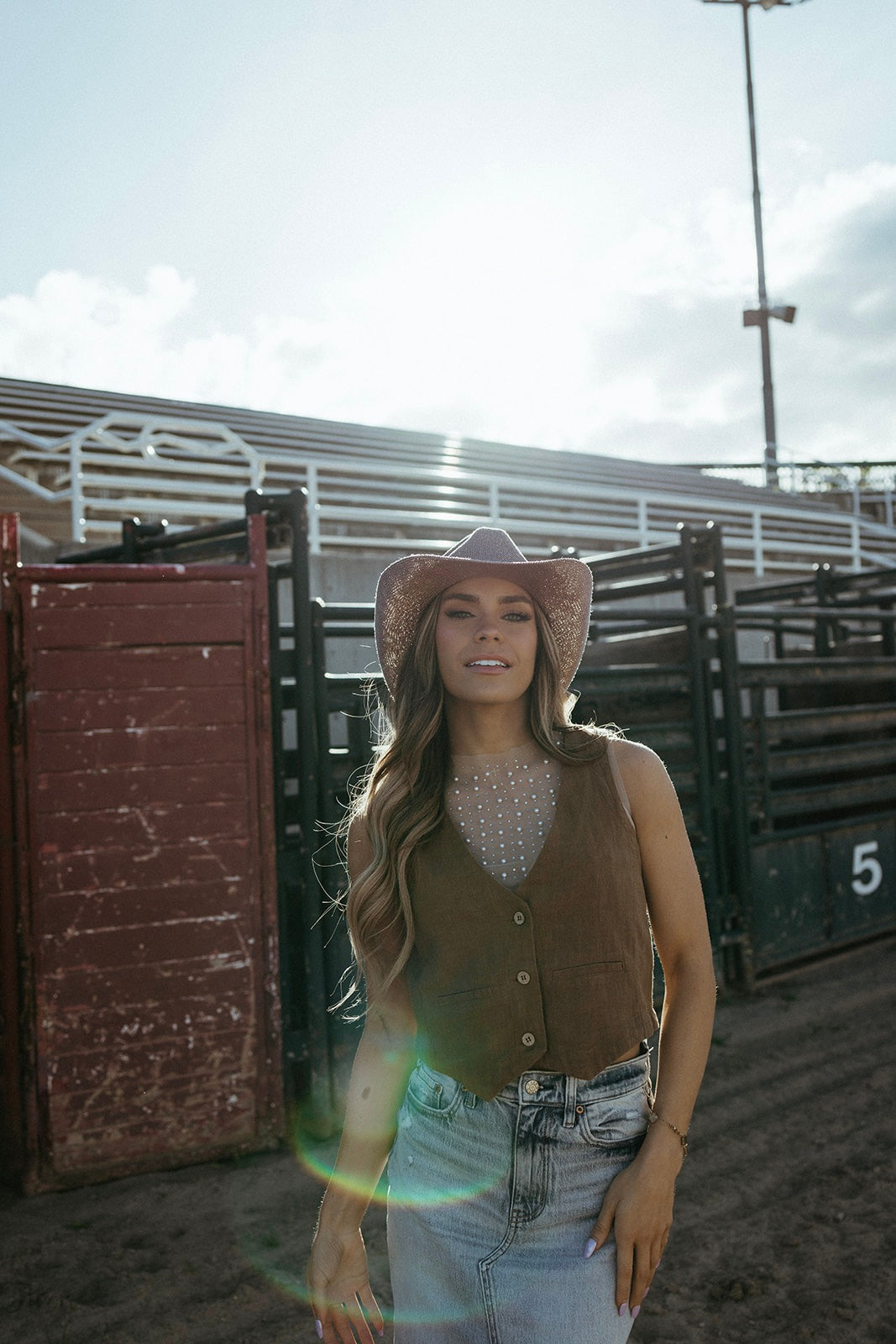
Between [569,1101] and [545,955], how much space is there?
0.66ft

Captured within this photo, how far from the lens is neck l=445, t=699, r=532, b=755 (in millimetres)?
1786

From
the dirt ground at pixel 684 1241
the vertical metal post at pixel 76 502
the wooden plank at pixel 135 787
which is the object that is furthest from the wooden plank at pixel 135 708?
the vertical metal post at pixel 76 502

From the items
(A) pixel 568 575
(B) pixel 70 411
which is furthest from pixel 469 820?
(B) pixel 70 411

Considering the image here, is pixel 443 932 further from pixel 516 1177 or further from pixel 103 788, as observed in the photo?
pixel 103 788

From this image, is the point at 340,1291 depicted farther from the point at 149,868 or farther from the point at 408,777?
the point at 149,868

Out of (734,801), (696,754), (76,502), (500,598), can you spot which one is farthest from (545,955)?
(76,502)

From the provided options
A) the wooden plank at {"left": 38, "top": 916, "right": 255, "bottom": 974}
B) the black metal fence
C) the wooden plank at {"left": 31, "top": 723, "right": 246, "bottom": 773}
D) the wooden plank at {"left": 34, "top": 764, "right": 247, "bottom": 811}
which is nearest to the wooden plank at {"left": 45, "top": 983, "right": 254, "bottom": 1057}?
the wooden plank at {"left": 38, "top": 916, "right": 255, "bottom": 974}

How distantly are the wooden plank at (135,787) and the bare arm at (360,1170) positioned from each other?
2.43 meters

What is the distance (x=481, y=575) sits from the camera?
1.81 m

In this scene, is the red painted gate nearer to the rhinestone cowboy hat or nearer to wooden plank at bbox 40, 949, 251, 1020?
wooden plank at bbox 40, 949, 251, 1020

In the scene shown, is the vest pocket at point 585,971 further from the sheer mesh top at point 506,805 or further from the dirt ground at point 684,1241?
the dirt ground at point 684,1241

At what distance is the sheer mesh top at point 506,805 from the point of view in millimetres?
1638

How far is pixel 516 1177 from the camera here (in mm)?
Result: 1474

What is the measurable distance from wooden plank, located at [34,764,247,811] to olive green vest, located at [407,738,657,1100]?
8.34ft
